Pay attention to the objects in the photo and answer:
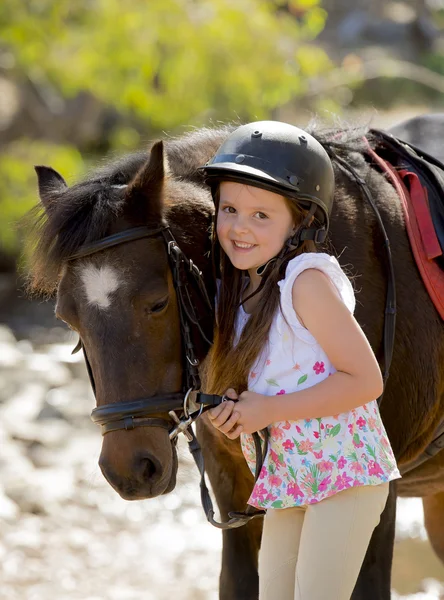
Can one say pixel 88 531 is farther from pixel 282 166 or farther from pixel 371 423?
pixel 282 166

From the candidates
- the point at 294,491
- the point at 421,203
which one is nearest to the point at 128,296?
the point at 294,491

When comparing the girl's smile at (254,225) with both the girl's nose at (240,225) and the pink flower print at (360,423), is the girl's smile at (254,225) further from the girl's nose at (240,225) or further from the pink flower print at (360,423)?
the pink flower print at (360,423)

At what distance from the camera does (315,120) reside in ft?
10.5

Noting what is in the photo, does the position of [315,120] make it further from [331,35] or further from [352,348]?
[331,35]

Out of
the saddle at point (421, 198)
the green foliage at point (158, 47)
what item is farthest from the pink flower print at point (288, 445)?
the green foliage at point (158, 47)

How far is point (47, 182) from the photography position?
271 centimetres

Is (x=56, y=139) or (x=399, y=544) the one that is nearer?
(x=399, y=544)

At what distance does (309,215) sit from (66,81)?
7.70 metres

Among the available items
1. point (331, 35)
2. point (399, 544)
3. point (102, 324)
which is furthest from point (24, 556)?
point (331, 35)

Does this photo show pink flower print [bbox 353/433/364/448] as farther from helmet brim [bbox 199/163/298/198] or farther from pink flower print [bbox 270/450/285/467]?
helmet brim [bbox 199/163/298/198]

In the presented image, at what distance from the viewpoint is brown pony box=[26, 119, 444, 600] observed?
2299mm

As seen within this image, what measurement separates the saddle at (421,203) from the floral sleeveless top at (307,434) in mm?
737

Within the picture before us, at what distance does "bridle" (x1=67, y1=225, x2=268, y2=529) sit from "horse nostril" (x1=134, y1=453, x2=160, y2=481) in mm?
85

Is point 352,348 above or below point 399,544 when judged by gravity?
above
